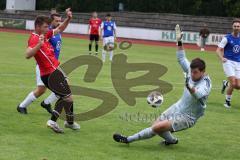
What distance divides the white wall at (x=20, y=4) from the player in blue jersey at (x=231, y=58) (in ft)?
191

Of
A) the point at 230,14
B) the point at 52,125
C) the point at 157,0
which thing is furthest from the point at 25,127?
the point at 157,0

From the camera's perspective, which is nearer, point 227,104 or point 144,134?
point 144,134

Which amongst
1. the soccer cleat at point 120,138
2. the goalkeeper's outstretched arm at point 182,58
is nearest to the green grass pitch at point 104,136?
the soccer cleat at point 120,138

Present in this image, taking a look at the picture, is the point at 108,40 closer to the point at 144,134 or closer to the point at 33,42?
the point at 33,42

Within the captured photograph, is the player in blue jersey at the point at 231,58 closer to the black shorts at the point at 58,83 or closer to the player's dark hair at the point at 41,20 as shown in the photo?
the black shorts at the point at 58,83

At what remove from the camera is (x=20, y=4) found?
2795 inches

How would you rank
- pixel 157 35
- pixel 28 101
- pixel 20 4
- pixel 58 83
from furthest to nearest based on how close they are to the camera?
pixel 20 4 < pixel 157 35 < pixel 28 101 < pixel 58 83

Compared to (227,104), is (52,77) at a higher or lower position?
higher

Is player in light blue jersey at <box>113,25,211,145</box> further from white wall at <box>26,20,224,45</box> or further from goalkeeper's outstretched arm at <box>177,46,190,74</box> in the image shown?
white wall at <box>26,20,224,45</box>

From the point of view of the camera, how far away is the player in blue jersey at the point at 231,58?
14.0 meters

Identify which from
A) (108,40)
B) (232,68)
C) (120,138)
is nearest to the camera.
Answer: (120,138)

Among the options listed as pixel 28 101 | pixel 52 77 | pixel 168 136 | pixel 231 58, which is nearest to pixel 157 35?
pixel 231 58

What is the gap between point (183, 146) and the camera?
29.5ft

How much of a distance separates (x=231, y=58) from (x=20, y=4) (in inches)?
2349
